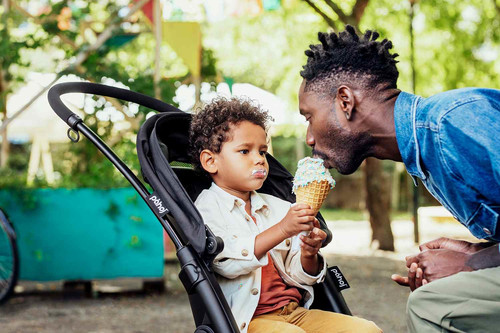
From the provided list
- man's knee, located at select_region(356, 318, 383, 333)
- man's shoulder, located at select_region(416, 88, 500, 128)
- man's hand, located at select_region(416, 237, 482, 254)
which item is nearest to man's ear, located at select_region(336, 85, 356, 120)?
man's shoulder, located at select_region(416, 88, 500, 128)

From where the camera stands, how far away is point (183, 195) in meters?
2.52

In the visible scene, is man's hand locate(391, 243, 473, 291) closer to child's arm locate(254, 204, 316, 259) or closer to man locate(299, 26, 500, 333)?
man locate(299, 26, 500, 333)

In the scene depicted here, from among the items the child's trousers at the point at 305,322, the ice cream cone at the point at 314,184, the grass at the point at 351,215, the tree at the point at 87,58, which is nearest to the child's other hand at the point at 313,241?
the ice cream cone at the point at 314,184

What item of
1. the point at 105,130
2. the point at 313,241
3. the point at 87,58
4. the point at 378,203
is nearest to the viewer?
the point at 313,241

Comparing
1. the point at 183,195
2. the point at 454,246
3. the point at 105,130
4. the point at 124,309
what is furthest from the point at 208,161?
the point at 105,130

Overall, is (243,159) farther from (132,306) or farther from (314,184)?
(132,306)

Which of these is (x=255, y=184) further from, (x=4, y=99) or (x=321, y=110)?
(x=4, y=99)

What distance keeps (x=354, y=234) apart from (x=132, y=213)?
21.3 feet

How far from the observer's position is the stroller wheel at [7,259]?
16.8 feet

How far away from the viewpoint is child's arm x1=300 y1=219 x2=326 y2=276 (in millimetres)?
2576

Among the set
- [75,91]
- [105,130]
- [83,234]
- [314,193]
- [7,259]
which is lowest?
[7,259]

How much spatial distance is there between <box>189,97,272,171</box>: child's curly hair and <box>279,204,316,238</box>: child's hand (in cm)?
56

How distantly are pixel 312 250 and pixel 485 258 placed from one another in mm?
776

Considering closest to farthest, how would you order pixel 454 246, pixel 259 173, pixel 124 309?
1. pixel 454 246
2. pixel 259 173
3. pixel 124 309
